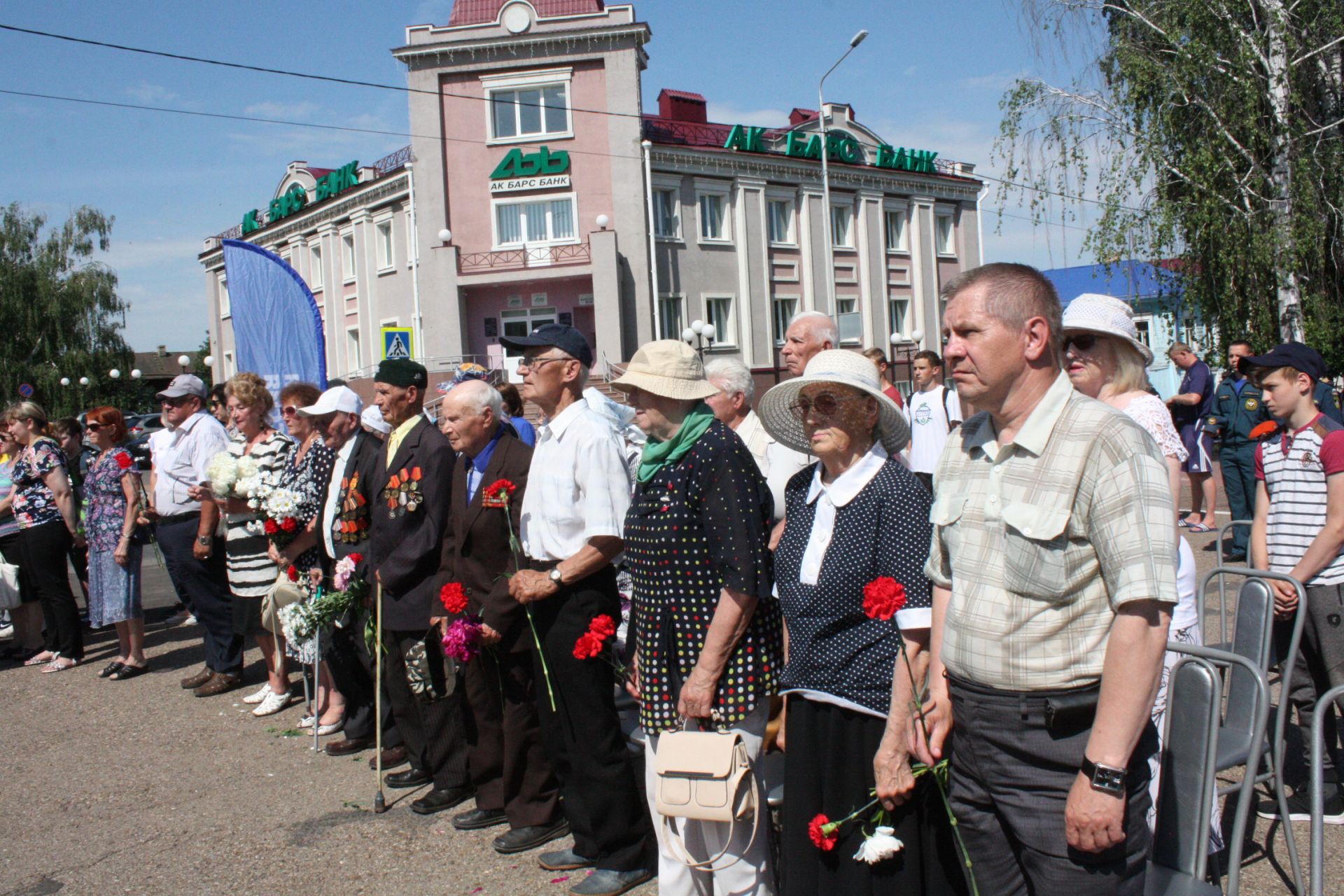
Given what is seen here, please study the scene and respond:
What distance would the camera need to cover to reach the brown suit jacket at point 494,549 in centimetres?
451

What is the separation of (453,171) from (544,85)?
12.8 ft

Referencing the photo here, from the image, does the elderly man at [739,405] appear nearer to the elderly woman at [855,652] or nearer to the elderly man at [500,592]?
the elderly man at [500,592]

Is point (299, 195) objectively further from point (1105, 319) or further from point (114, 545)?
point (1105, 319)

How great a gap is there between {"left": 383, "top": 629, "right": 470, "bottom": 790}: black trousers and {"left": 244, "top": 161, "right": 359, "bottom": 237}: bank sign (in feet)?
108

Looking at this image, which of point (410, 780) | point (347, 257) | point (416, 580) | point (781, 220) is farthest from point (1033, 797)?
point (347, 257)

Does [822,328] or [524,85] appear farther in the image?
[524,85]

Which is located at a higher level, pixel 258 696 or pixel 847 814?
pixel 847 814

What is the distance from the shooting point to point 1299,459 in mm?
4402

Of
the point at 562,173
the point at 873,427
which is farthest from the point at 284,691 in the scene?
the point at 562,173

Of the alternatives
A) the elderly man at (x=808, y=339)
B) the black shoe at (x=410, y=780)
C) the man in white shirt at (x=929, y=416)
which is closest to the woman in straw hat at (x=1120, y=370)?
the elderly man at (x=808, y=339)

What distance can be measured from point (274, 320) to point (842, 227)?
30.3m

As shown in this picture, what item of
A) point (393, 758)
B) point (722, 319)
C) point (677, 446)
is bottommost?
point (393, 758)

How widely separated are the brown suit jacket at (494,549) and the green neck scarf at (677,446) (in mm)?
1080

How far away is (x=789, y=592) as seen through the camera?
10.5ft
